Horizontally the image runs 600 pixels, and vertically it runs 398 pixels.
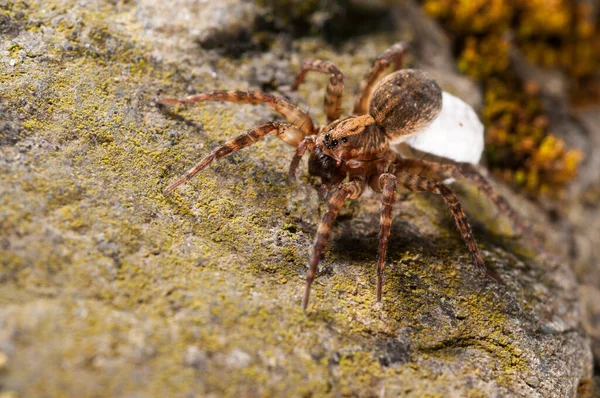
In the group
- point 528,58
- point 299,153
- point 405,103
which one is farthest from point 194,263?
point 528,58

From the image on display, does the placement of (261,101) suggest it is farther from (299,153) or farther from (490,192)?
(490,192)

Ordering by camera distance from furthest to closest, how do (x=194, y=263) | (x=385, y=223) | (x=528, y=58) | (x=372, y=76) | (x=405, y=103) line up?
(x=528, y=58), (x=372, y=76), (x=405, y=103), (x=385, y=223), (x=194, y=263)

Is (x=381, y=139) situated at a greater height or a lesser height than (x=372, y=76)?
lesser

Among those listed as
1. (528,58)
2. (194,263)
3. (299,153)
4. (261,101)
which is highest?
(528,58)

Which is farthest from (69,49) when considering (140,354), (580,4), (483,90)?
(580,4)

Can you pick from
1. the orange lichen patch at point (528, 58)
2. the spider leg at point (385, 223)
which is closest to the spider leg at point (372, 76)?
the spider leg at point (385, 223)

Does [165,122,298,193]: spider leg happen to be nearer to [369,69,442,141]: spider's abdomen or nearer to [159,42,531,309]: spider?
[159,42,531,309]: spider

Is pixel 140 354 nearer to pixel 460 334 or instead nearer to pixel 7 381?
Result: pixel 7 381

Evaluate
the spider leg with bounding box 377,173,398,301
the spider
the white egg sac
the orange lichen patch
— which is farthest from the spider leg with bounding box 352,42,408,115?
the orange lichen patch
